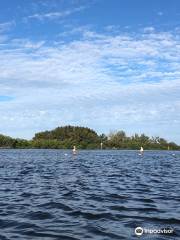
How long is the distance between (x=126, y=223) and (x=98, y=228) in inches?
55.8
